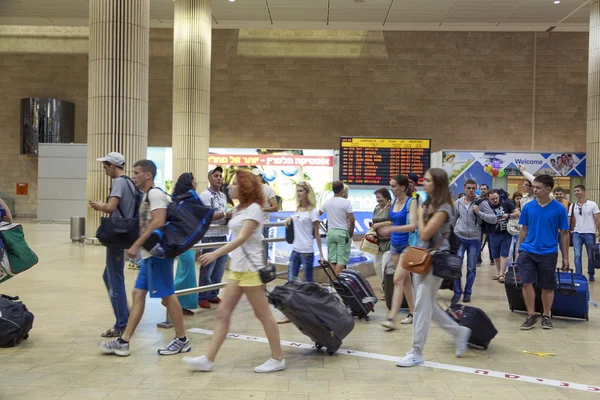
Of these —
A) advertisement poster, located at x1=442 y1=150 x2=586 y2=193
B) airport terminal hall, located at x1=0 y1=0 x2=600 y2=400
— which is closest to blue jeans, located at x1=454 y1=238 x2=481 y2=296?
airport terminal hall, located at x1=0 y1=0 x2=600 y2=400

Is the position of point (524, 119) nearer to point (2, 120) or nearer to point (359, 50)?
point (359, 50)

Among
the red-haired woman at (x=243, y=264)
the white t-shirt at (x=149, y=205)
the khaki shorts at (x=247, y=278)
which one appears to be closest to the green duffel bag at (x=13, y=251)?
the white t-shirt at (x=149, y=205)

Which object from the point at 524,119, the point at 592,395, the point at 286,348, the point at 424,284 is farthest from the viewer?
the point at 524,119

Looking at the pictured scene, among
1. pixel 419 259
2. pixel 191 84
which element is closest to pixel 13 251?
pixel 419 259

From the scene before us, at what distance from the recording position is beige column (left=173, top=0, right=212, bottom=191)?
59.7 feet

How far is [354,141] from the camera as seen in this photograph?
1847cm

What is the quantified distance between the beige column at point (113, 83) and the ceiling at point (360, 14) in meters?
9.40

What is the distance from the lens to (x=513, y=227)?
9.73 meters

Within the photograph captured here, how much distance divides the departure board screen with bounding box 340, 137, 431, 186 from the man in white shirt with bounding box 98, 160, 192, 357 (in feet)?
44.7

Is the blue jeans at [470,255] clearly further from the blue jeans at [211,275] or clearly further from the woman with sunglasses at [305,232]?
the blue jeans at [211,275]

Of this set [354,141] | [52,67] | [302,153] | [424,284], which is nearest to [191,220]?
[424,284]

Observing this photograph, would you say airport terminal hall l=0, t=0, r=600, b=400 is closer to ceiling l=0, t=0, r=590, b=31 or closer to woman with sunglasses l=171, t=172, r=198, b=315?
woman with sunglasses l=171, t=172, r=198, b=315

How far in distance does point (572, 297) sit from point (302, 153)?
1465cm

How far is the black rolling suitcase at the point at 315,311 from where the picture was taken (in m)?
4.77
